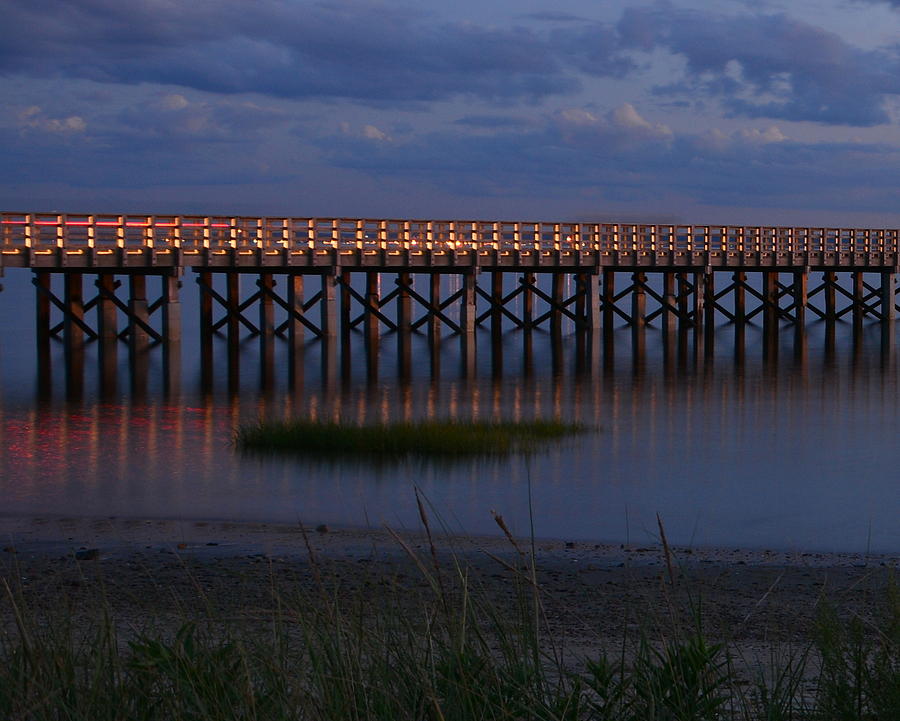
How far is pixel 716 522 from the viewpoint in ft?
39.6

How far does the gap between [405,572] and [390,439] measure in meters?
7.74

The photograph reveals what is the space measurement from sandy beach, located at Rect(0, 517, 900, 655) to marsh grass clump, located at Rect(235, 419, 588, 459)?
4264 millimetres

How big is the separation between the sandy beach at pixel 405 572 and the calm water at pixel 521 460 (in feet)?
1.98

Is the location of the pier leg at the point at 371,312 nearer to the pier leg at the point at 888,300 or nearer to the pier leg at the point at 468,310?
the pier leg at the point at 468,310

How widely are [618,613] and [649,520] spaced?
4701 millimetres

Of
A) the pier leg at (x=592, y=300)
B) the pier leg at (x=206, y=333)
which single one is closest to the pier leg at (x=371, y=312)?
the pier leg at (x=206, y=333)

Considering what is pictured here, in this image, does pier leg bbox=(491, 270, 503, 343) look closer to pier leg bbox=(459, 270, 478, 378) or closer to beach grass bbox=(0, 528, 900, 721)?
pier leg bbox=(459, 270, 478, 378)

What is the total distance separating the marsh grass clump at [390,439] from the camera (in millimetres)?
15758

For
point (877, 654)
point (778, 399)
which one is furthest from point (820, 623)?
point (778, 399)

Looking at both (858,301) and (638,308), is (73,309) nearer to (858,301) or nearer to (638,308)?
(638,308)

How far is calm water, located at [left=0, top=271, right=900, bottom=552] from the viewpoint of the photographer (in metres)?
12.3

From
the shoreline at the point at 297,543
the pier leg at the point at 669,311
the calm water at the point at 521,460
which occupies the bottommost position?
the calm water at the point at 521,460

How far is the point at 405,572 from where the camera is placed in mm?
8250

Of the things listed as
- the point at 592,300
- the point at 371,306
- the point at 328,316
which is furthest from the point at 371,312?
the point at 592,300
